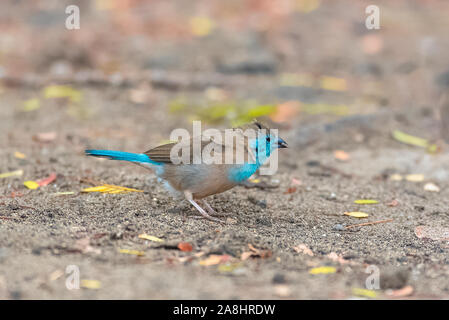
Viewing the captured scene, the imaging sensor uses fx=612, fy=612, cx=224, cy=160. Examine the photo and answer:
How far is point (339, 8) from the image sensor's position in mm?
9859

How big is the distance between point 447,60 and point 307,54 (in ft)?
6.16

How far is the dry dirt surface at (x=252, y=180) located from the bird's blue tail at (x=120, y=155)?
30cm

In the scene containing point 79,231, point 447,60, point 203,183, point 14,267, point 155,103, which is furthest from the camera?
point 447,60

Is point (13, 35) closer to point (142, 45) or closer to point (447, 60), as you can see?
point (142, 45)

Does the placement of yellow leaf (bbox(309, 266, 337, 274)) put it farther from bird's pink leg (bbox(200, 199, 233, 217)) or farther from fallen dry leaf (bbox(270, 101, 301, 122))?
fallen dry leaf (bbox(270, 101, 301, 122))

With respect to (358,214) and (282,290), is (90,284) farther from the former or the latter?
(358,214)

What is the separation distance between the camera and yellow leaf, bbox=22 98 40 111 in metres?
6.93

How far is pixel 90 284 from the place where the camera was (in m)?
3.06

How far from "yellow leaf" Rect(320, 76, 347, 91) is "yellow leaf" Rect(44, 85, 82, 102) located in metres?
3.06

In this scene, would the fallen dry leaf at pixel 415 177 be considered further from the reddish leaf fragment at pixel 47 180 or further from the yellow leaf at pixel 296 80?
the reddish leaf fragment at pixel 47 180

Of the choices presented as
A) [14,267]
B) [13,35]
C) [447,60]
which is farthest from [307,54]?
[14,267]

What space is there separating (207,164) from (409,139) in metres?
2.95

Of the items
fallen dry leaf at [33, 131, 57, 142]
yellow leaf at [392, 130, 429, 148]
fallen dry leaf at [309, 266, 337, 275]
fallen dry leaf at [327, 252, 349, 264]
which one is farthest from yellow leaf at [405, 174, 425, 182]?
fallen dry leaf at [33, 131, 57, 142]

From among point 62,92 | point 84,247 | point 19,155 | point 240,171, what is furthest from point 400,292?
point 62,92
